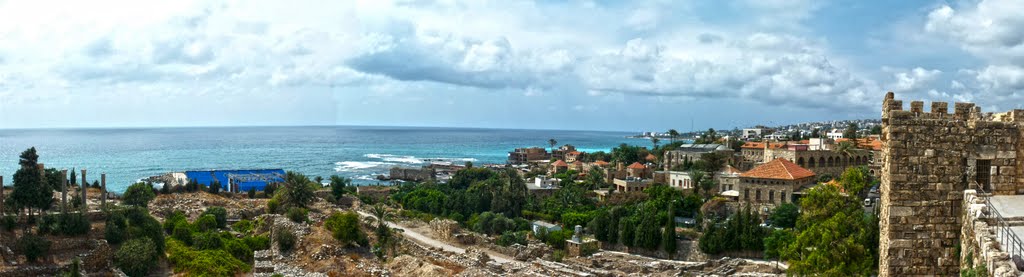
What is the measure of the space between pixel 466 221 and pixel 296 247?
1848 cm

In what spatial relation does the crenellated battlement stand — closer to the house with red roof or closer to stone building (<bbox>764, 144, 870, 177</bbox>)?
stone building (<bbox>764, 144, 870, 177</bbox>)

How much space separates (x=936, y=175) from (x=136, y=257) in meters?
27.3

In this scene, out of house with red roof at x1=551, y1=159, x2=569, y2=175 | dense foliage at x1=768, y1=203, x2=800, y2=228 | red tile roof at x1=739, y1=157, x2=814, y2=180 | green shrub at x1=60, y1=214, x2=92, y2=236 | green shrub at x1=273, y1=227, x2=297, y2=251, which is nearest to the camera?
green shrub at x1=60, y1=214, x2=92, y2=236

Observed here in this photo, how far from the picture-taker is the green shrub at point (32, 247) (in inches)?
1009

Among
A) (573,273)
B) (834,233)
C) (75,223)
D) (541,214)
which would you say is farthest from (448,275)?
(541,214)

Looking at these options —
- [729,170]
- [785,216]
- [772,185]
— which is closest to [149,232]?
[785,216]

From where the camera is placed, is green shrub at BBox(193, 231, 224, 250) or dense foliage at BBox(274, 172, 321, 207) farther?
dense foliage at BBox(274, 172, 321, 207)

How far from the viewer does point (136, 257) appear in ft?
85.5

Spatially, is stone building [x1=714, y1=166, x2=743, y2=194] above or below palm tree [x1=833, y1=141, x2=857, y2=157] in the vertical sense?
below

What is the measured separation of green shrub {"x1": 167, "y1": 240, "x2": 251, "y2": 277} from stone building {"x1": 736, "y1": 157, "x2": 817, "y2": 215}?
35.1m

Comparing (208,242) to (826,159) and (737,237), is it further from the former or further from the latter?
(826,159)

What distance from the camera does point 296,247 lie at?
30062 millimetres

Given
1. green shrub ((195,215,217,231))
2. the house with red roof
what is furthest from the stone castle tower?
the house with red roof

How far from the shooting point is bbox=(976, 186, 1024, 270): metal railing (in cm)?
633
